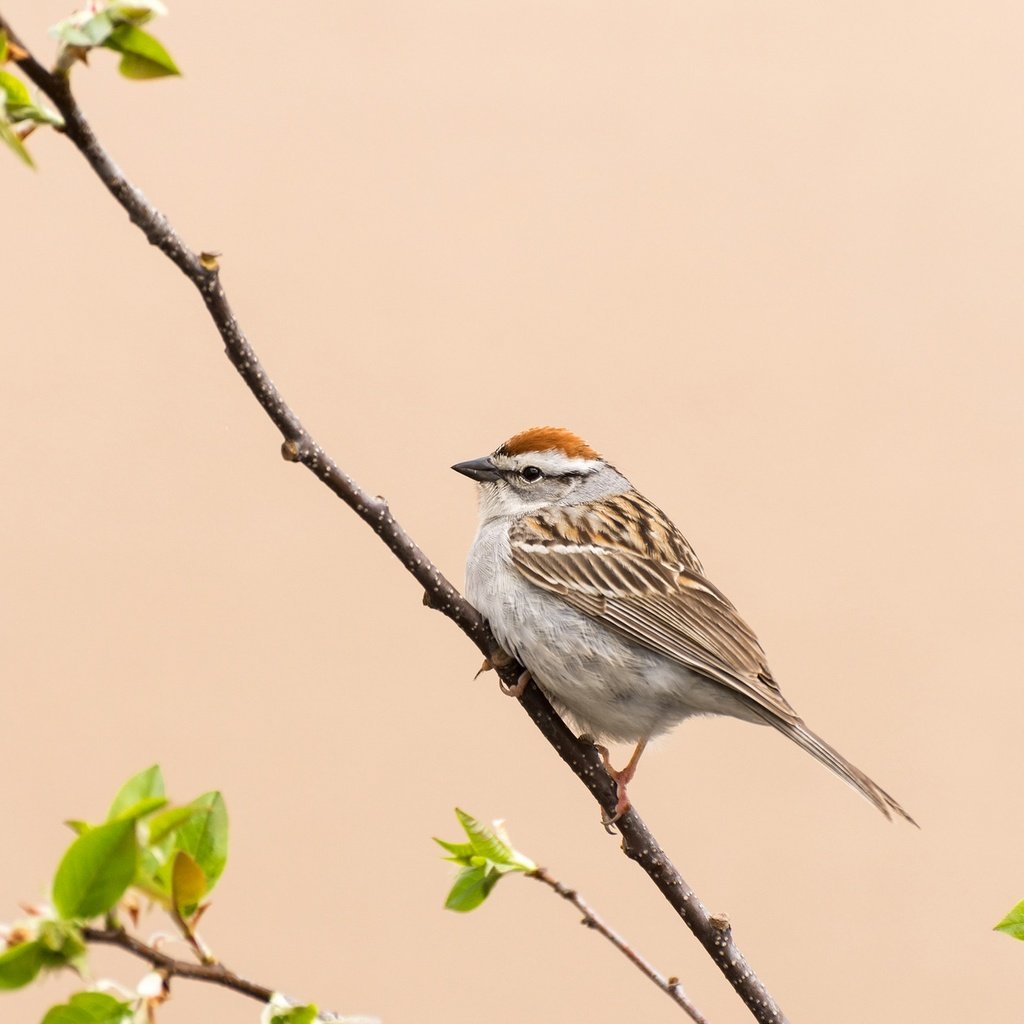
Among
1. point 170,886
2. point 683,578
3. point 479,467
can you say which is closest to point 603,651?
point 683,578

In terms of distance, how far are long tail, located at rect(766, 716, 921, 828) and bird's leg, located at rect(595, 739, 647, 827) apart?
0.64 feet

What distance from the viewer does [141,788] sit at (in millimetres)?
728

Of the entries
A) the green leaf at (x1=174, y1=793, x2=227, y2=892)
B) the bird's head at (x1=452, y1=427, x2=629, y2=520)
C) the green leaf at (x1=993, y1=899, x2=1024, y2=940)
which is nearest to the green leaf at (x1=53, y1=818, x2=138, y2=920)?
the green leaf at (x1=174, y1=793, x2=227, y2=892)

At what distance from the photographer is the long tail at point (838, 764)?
156 centimetres

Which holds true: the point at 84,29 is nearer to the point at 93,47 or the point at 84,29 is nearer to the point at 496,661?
the point at 93,47

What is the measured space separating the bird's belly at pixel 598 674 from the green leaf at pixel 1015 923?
0.96 m

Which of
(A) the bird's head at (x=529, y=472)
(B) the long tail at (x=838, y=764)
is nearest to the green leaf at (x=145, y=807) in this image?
(B) the long tail at (x=838, y=764)

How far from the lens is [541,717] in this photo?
1392 mm

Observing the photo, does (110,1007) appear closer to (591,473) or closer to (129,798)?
(129,798)

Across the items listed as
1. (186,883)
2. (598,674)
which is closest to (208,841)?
(186,883)

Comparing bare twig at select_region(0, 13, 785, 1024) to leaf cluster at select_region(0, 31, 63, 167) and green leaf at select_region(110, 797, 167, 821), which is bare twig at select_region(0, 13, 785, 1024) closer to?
leaf cluster at select_region(0, 31, 63, 167)

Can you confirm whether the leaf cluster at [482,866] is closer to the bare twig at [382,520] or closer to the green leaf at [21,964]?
the bare twig at [382,520]

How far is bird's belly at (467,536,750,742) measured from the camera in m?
1.84

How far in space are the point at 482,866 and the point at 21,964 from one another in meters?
0.42
